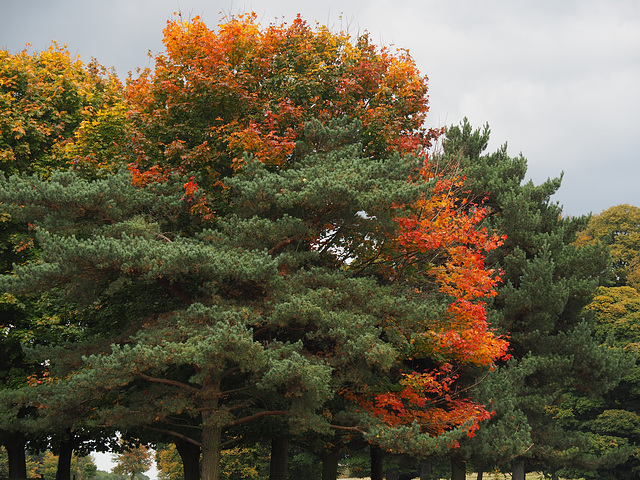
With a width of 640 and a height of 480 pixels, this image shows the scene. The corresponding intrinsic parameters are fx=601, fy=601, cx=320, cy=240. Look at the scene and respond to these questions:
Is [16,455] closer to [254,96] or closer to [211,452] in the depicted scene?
[211,452]

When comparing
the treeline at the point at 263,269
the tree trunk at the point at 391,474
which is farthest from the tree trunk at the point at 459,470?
the tree trunk at the point at 391,474

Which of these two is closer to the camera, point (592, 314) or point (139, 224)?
point (139, 224)

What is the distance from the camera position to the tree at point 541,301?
2142cm

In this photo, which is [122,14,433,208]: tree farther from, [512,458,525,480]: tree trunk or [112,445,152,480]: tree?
[112,445,152,480]: tree

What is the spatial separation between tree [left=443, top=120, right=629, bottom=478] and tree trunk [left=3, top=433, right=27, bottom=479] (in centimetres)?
1543

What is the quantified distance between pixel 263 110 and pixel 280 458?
35.7 ft

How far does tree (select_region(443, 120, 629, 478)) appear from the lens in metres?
21.4

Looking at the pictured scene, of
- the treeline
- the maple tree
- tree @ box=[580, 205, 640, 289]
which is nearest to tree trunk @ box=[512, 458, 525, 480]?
the treeline

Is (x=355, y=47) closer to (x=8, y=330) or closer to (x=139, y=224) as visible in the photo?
(x=139, y=224)

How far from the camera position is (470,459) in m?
18.4

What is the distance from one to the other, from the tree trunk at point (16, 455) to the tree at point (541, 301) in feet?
50.6

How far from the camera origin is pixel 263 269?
38.7 feet

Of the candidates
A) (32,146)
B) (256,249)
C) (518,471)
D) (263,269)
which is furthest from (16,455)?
(518,471)

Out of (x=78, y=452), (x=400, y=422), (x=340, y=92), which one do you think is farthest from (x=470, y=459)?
(x=78, y=452)
